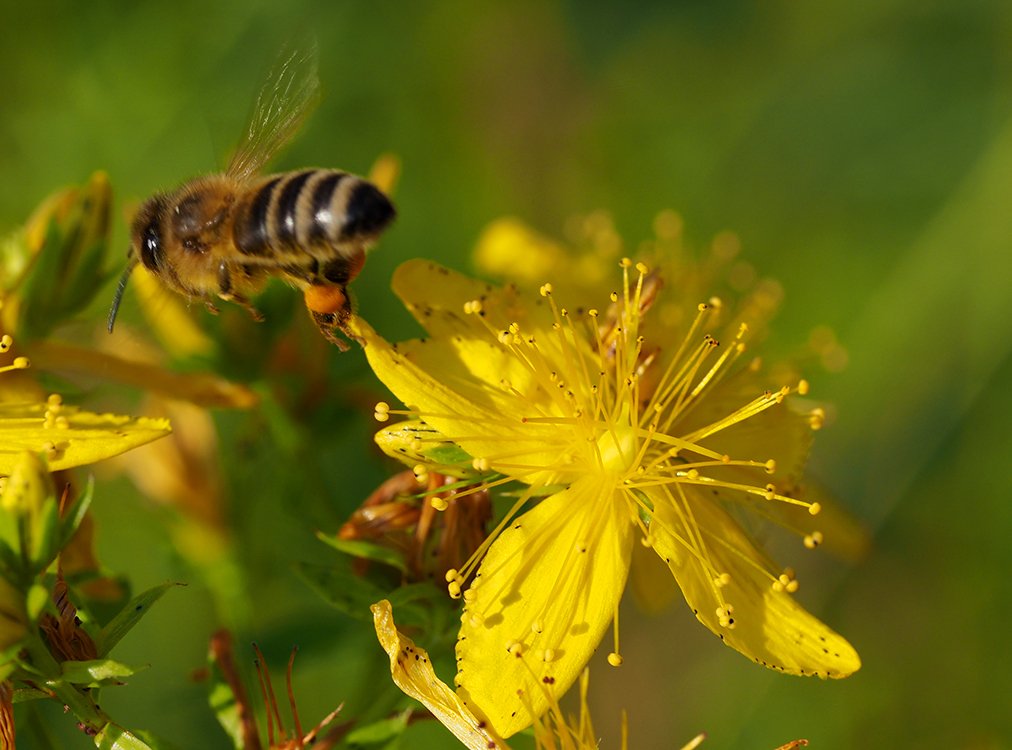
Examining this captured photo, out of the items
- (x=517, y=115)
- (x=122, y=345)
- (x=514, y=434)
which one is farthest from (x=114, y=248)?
(x=517, y=115)

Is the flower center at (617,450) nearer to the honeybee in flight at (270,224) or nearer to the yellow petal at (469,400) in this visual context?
the yellow petal at (469,400)

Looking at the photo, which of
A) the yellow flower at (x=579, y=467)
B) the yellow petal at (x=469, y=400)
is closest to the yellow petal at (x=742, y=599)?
the yellow flower at (x=579, y=467)

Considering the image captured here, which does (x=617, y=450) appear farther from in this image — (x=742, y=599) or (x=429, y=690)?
(x=429, y=690)

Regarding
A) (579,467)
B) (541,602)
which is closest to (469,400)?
(579,467)

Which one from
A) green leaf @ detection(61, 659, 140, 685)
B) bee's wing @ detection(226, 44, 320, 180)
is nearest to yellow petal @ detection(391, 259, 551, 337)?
bee's wing @ detection(226, 44, 320, 180)

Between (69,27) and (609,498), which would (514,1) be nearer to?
(69,27)

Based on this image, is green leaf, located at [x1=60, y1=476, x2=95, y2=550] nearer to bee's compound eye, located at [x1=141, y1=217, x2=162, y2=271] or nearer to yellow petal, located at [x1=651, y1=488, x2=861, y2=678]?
bee's compound eye, located at [x1=141, y1=217, x2=162, y2=271]
